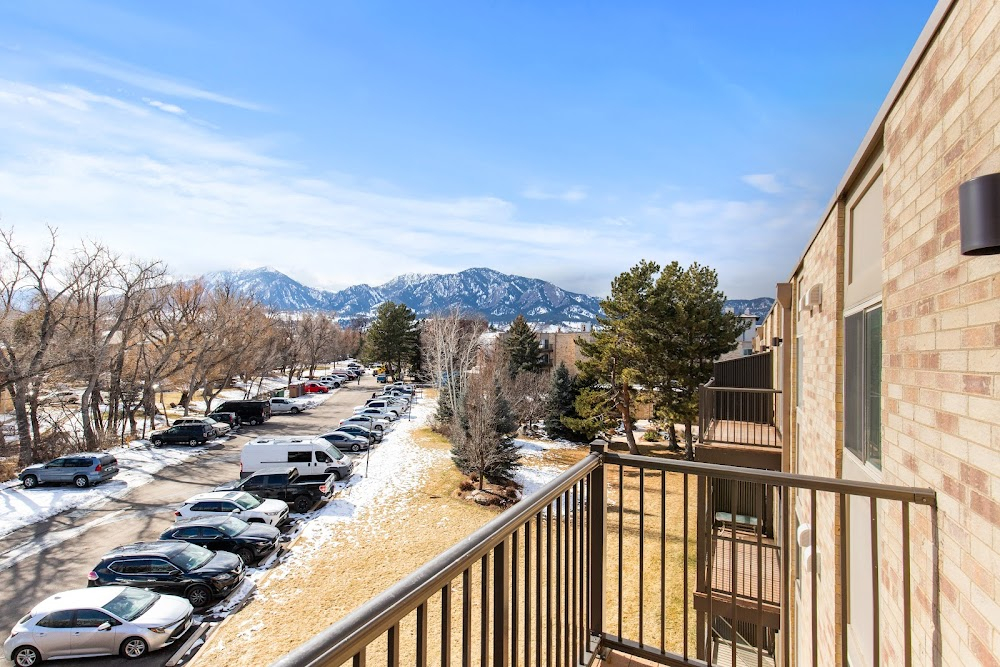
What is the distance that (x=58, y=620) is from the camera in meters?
8.52

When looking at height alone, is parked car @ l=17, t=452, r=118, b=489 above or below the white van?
below

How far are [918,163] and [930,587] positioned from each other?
180 cm

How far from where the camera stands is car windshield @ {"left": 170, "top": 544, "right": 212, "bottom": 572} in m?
10.4

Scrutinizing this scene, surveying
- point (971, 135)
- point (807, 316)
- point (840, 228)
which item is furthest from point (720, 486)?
point (971, 135)

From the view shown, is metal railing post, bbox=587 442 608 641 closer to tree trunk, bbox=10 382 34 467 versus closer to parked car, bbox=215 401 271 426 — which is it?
tree trunk, bbox=10 382 34 467

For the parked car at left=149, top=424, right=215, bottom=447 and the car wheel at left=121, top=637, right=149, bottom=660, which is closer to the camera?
the car wheel at left=121, top=637, right=149, bottom=660

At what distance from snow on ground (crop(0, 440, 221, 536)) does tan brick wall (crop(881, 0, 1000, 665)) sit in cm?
1999

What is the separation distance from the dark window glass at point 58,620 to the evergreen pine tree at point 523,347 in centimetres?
2962

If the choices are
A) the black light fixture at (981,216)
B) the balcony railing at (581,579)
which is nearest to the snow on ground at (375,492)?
the balcony railing at (581,579)

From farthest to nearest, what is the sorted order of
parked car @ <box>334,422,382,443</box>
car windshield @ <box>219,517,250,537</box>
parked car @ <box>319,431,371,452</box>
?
parked car @ <box>334,422,382,443</box>
parked car @ <box>319,431,371,452</box>
car windshield @ <box>219,517,250,537</box>

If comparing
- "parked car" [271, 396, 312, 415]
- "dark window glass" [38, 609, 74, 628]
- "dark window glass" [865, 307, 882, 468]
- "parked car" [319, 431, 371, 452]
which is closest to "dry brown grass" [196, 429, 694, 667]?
"dark window glass" [38, 609, 74, 628]

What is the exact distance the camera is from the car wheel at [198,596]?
10141 millimetres

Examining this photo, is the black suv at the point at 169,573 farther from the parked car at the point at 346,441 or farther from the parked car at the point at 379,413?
the parked car at the point at 379,413

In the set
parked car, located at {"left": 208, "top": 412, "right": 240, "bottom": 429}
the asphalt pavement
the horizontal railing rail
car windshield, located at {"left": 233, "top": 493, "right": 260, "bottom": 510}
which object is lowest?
the asphalt pavement
